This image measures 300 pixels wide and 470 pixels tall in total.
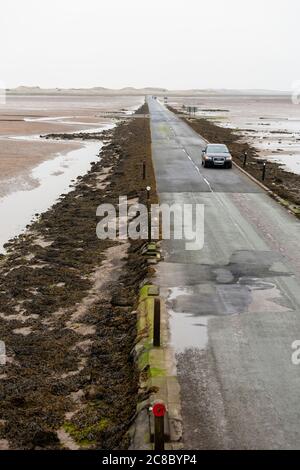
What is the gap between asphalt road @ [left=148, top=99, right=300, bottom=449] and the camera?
832 cm

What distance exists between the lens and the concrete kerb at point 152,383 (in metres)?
8.06

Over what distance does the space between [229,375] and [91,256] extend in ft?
35.2

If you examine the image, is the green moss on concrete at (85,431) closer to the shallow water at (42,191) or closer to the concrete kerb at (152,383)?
the concrete kerb at (152,383)

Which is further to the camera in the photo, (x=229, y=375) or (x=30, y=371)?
(x=30, y=371)

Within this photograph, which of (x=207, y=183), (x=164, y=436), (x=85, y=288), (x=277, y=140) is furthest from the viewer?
(x=277, y=140)

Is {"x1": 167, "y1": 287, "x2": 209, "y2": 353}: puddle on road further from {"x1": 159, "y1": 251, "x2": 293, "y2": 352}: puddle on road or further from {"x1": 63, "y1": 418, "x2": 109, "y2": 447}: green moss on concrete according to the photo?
{"x1": 63, "y1": 418, "x2": 109, "y2": 447}: green moss on concrete

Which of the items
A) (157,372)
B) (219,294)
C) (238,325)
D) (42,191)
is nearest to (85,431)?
(157,372)

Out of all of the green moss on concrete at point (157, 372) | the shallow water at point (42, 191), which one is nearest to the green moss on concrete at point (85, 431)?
the green moss on concrete at point (157, 372)

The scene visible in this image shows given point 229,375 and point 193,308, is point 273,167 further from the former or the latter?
point 229,375

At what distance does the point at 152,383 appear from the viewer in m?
9.50

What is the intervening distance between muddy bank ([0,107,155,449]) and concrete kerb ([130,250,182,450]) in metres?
0.27

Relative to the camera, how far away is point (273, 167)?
40.2 meters

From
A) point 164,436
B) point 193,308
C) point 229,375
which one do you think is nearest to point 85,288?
point 193,308

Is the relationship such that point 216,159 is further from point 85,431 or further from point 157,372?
point 85,431
